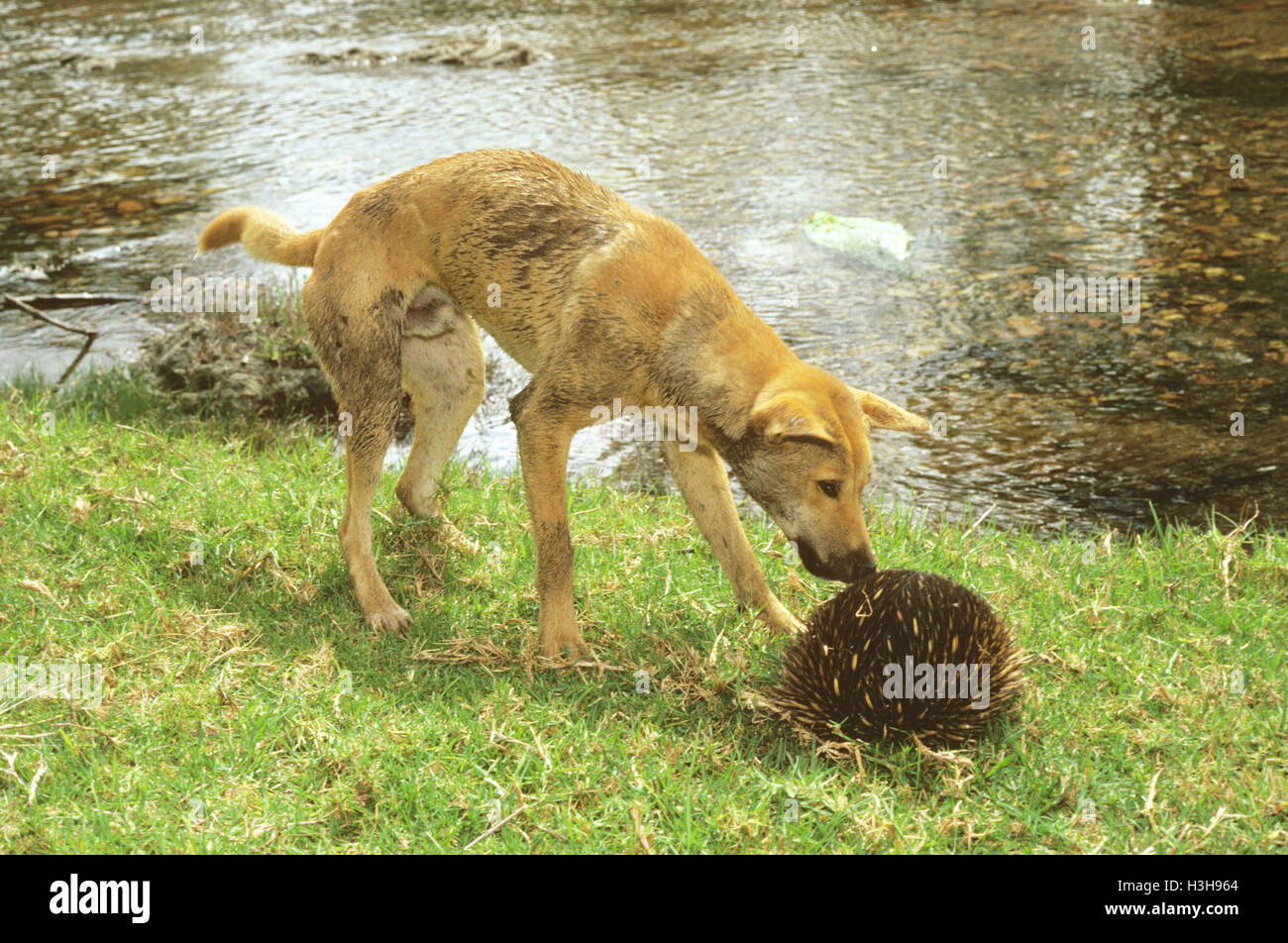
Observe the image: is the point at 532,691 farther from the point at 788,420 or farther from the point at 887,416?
the point at 887,416

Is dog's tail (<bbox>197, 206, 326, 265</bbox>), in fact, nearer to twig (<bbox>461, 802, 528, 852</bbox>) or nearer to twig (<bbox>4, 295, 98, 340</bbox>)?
twig (<bbox>4, 295, 98, 340</bbox>)

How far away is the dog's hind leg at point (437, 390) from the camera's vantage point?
5.41 meters

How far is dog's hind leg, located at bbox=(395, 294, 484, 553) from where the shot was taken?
541 centimetres

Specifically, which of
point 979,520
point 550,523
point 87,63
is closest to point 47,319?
point 550,523

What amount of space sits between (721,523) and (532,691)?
1.08 m

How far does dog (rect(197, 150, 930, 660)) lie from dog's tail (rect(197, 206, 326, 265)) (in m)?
0.01

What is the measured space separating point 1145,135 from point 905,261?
3.48m

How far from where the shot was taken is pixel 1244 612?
193 inches

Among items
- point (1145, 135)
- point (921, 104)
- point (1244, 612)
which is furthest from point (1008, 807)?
point (921, 104)

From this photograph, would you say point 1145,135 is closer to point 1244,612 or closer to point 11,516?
point 1244,612

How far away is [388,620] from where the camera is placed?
5062 mm

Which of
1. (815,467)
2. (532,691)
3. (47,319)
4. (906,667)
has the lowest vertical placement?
(532,691)

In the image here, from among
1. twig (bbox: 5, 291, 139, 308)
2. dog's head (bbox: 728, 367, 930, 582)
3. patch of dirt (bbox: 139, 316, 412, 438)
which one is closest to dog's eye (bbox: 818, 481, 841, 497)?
dog's head (bbox: 728, 367, 930, 582)

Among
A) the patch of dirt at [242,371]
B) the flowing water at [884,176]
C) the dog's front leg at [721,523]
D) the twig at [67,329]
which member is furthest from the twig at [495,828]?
the twig at [67,329]
